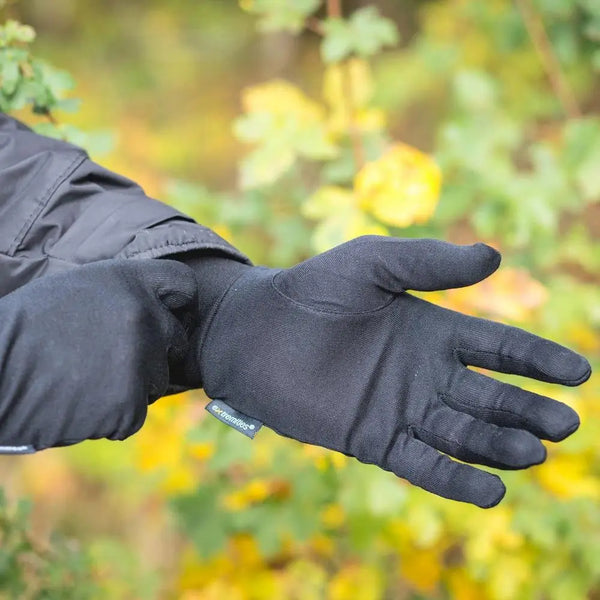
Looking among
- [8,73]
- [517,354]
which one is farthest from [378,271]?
[8,73]

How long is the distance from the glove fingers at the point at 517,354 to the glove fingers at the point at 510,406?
0.03m

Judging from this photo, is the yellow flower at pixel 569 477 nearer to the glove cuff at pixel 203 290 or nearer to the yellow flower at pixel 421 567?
the yellow flower at pixel 421 567

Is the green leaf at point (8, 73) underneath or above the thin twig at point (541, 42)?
underneath

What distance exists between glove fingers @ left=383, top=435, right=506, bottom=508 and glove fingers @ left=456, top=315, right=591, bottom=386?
143 mm

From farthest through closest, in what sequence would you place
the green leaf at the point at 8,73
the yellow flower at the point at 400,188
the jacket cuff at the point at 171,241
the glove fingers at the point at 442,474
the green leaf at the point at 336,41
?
the green leaf at the point at 336,41, the yellow flower at the point at 400,188, the green leaf at the point at 8,73, the jacket cuff at the point at 171,241, the glove fingers at the point at 442,474

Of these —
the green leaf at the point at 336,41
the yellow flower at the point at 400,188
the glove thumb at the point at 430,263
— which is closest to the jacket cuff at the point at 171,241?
the glove thumb at the point at 430,263

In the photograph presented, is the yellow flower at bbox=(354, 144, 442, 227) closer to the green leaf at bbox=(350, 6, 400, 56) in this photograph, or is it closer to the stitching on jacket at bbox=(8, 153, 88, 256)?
the green leaf at bbox=(350, 6, 400, 56)

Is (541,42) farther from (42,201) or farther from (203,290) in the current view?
(42,201)

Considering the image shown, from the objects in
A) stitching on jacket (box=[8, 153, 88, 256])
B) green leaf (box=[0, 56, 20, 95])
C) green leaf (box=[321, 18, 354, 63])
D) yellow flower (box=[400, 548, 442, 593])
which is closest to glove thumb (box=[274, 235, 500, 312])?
stitching on jacket (box=[8, 153, 88, 256])

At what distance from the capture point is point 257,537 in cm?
199

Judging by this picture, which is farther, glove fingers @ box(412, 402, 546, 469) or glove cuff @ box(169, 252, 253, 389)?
glove cuff @ box(169, 252, 253, 389)

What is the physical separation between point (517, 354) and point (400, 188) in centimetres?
76

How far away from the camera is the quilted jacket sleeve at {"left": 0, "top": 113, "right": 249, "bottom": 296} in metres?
1.14

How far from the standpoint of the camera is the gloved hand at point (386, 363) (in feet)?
3.40
